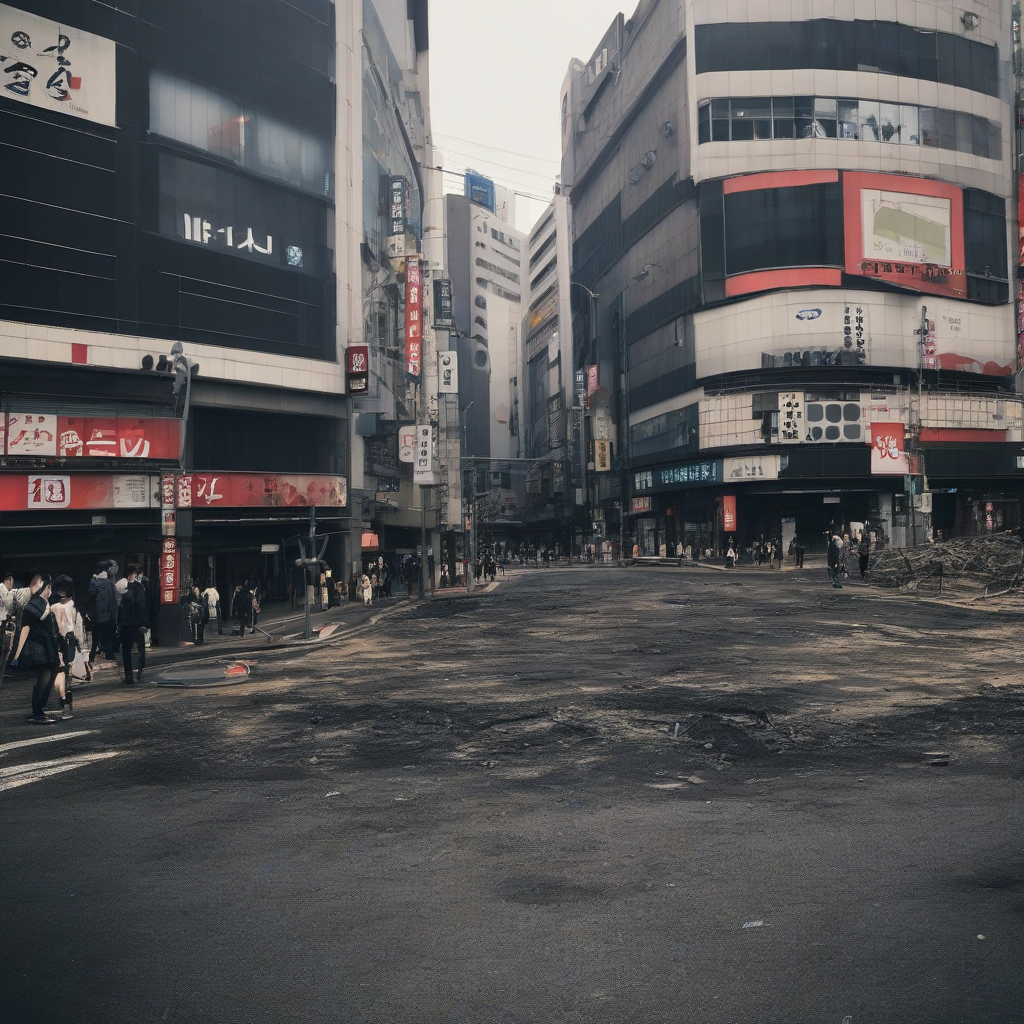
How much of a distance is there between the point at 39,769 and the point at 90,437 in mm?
21760

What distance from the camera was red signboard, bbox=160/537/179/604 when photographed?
91.1 feet

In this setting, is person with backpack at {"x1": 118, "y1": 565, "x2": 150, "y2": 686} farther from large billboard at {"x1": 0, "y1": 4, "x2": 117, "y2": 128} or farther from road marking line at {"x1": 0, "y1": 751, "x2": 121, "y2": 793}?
large billboard at {"x1": 0, "y1": 4, "x2": 117, "y2": 128}

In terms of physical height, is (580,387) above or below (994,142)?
below

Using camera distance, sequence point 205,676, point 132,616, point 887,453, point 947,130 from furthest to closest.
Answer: point 947,130 < point 887,453 < point 205,676 < point 132,616

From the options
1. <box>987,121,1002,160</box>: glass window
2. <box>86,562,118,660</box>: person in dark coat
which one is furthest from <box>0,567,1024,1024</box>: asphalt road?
<box>987,121,1002,160</box>: glass window

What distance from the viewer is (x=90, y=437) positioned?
29.9 meters

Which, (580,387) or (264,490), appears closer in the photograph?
(264,490)

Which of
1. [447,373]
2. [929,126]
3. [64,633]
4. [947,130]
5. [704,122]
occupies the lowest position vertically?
[64,633]

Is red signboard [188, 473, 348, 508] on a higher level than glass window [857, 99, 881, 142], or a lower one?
lower

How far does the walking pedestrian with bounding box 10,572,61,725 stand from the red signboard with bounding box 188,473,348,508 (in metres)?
18.3

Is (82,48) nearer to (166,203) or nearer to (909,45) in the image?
(166,203)

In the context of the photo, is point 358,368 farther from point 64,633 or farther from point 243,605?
point 64,633

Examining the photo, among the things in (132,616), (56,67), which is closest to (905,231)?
(56,67)

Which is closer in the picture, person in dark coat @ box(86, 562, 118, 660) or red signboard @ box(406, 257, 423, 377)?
person in dark coat @ box(86, 562, 118, 660)
